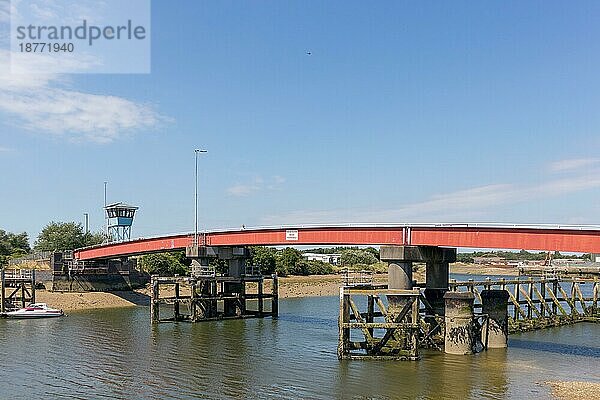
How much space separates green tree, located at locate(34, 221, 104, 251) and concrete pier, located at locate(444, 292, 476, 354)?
84558mm

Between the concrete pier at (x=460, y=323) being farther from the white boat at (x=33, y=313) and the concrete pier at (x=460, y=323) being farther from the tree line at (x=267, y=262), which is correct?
the white boat at (x=33, y=313)

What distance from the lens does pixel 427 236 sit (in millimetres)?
41812

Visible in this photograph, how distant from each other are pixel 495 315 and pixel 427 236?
20.3 ft

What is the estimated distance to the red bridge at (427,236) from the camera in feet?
117

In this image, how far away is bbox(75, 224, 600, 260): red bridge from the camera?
3566cm

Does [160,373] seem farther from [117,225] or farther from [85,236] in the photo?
[85,236]

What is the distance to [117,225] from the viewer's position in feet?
276

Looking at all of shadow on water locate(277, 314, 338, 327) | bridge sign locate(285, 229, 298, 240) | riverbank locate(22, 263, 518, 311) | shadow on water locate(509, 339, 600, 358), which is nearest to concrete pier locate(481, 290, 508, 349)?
shadow on water locate(509, 339, 600, 358)

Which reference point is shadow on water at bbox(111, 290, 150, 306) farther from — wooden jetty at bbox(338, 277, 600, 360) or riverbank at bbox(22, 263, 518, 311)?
wooden jetty at bbox(338, 277, 600, 360)

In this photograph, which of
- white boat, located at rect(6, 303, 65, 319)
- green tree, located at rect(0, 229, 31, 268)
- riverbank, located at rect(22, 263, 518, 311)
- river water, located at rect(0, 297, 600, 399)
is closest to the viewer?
river water, located at rect(0, 297, 600, 399)

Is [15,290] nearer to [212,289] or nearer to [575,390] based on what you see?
[212,289]

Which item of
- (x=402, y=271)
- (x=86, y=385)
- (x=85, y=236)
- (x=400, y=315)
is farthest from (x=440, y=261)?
(x=85, y=236)

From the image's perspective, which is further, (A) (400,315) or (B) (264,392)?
(A) (400,315)

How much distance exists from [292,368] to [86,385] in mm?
10256
